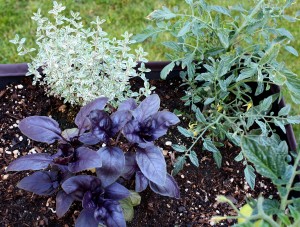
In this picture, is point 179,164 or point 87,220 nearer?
point 87,220

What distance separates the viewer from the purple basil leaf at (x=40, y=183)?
1732mm

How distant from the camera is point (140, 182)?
175cm

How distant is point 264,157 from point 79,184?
727 millimetres

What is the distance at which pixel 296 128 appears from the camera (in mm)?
2676

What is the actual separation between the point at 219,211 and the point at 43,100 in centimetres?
95

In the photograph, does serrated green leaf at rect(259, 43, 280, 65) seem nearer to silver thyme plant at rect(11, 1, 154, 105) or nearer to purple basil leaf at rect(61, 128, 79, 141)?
silver thyme plant at rect(11, 1, 154, 105)

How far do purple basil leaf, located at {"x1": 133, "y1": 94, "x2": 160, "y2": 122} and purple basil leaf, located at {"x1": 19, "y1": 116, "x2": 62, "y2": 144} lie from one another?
11.7 inches

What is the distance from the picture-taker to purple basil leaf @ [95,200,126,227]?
1616mm

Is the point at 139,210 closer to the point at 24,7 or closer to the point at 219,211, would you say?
the point at 219,211

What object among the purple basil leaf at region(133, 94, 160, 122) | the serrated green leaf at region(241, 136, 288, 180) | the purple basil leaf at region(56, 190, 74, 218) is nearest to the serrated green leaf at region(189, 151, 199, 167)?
the purple basil leaf at region(133, 94, 160, 122)

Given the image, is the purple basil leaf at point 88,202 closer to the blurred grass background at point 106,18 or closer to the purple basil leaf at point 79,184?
the purple basil leaf at point 79,184

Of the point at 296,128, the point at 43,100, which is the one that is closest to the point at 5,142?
the point at 43,100

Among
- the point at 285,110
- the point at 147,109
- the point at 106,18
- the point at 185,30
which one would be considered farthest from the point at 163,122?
the point at 106,18

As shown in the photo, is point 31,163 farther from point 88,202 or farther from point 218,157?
point 218,157
